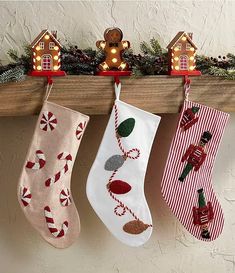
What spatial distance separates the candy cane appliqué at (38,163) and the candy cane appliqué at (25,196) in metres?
0.06

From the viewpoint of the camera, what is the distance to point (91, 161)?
1556 mm

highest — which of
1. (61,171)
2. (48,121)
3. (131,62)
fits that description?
(131,62)

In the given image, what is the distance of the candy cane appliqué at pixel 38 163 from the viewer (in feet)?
4.53

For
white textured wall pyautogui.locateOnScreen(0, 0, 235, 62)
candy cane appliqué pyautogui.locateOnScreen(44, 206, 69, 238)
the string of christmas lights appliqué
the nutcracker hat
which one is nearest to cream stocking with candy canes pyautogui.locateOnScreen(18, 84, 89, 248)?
candy cane appliqué pyautogui.locateOnScreen(44, 206, 69, 238)

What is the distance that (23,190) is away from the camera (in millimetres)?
1376

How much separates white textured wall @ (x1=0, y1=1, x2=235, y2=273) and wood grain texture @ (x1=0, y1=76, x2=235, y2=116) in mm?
114

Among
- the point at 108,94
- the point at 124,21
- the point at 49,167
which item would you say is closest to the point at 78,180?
the point at 49,167

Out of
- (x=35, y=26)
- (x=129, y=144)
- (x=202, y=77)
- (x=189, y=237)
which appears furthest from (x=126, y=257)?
(x=35, y=26)

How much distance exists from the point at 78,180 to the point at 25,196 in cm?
21

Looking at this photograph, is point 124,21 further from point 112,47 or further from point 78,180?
point 78,180

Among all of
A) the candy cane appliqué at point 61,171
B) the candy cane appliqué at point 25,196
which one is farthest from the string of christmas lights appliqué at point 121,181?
the candy cane appliqué at point 25,196

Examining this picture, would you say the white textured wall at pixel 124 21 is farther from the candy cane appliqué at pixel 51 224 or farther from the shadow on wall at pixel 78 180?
the candy cane appliqué at pixel 51 224

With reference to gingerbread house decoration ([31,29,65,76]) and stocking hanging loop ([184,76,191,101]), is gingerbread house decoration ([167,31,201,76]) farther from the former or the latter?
gingerbread house decoration ([31,29,65,76])

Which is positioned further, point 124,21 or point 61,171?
point 124,21
